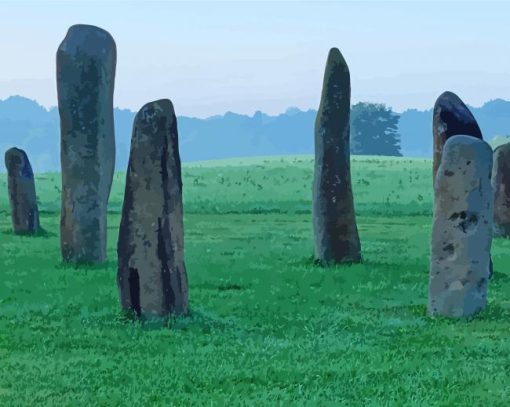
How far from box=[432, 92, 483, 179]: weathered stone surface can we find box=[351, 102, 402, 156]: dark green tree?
99.7m

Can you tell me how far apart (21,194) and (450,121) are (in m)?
16.4

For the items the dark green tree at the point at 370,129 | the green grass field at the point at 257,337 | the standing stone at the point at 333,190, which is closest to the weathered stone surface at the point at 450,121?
the green grass field at the point at 257,337

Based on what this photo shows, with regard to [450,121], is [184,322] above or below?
below

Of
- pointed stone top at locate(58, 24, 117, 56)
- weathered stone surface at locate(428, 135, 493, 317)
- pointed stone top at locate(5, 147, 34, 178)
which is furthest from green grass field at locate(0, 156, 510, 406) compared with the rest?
pointed stone top at locate(5, 147, 34, 178)

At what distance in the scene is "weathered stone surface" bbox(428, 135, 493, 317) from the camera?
55.9 feet

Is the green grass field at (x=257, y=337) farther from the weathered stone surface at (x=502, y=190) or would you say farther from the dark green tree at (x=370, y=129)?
the dark green tree at (x=370, y=129)

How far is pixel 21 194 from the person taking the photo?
3388cm

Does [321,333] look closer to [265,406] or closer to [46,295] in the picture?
[265,406]

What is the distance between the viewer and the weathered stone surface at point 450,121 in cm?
2119

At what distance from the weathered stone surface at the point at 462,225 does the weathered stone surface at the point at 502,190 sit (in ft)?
53.7

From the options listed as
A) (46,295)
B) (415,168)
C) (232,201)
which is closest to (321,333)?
(46,295)

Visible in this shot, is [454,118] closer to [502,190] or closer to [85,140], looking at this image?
[85,140]

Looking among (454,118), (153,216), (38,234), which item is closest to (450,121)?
(454,118)

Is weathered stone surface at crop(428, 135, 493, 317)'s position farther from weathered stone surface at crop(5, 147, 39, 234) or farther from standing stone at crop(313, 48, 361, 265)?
weathered stone surface at crop(5, 147, 39, 234)
